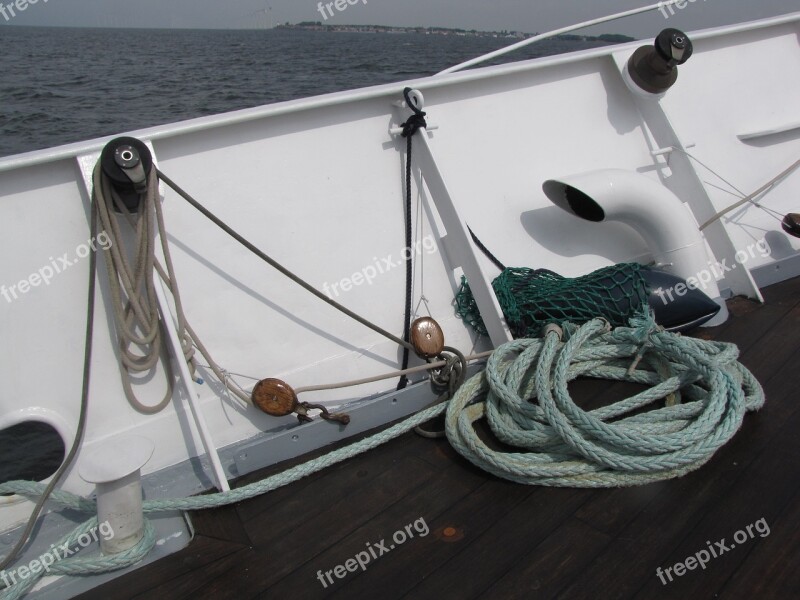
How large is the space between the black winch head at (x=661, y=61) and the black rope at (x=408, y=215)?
1.05m

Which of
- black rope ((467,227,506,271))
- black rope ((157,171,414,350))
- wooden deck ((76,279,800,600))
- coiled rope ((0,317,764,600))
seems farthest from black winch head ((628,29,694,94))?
black rope ((157,171,414,350))

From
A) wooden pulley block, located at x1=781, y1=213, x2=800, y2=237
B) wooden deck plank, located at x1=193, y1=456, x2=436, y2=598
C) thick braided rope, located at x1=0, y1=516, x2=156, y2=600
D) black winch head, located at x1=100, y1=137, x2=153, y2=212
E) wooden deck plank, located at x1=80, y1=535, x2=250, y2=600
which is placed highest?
black winch head, located at x1=100, y1=137, x2=153, y2=212

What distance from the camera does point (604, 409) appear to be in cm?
191

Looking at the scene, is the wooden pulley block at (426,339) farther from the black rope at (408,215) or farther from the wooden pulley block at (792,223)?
the wooden pulley block at (792,223)

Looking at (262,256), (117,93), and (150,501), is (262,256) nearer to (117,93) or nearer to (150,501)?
(150,501)

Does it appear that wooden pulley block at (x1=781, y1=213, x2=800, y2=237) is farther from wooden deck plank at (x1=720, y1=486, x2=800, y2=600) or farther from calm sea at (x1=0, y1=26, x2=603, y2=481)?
calm sea at (x1=0, y1=26, x2=603, y2=481)

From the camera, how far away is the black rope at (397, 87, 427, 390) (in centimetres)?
232

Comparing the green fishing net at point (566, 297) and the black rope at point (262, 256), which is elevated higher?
the black rope at point (262, 256)

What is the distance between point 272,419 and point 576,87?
1.87 meters

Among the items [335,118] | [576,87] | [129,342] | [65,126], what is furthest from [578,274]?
[65,126]

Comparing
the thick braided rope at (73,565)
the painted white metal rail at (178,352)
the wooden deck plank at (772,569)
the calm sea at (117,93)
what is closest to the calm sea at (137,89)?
the calm sea at (117,93)

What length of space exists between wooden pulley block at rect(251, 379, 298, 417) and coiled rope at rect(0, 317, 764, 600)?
194mm

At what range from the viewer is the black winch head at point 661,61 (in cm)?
264

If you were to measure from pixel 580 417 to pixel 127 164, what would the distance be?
4.65 ft
